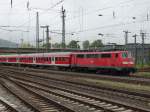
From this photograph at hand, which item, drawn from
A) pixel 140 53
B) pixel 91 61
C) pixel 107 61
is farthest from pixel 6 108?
pixel 140 53

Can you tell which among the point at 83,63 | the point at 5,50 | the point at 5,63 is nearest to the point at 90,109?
the point at 83,63

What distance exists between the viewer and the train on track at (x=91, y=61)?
1431 inches

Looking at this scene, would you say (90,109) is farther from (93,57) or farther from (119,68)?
(93,57)

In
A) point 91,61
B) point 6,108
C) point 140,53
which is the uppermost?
point 140,53

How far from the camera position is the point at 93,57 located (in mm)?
40500

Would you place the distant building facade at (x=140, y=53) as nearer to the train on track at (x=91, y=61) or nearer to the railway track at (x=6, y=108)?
the train on track at (x=91, y=61)

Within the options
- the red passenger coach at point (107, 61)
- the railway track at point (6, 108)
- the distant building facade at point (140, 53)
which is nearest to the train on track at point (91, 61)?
the red passenger coach at point (107, 61)

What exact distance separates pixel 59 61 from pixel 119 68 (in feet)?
55.2

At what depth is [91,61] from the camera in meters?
40.8

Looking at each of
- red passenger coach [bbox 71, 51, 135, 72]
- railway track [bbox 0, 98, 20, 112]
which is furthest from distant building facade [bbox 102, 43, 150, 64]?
railway track [bbox 0, 98, 20, 112]

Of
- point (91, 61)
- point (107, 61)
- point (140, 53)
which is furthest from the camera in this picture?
point (140, 53)

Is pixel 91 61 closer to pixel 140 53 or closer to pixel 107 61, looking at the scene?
pixel 107 61

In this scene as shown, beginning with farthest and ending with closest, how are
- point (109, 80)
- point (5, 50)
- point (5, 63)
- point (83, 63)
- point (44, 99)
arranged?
point (5, 50) < point (5, 63) < point (83, 63) < point (109, 80) < point (44, 99)

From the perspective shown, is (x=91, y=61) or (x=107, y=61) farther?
(x=91, y=61)
